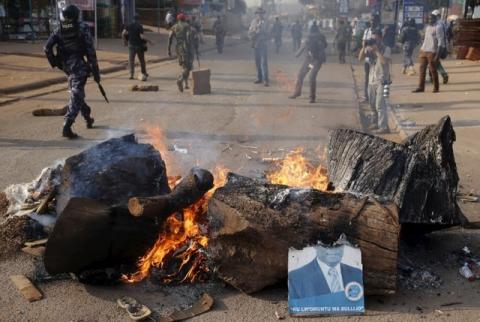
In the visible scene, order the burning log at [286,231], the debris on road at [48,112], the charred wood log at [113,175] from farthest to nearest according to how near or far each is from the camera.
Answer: the debris on road at [48,112] < the charred wood log at [113,175] < the burning log at [286,231]

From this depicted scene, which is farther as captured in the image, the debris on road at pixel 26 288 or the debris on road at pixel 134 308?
the debris on road at pixel 26 288

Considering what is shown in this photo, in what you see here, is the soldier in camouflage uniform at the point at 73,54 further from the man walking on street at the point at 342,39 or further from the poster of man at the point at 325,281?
the man walking on street at the point at 342,39

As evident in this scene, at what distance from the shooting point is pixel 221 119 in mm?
10500

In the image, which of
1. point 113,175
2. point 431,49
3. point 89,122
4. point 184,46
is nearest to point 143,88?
point 184,46

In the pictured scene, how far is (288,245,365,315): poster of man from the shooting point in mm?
3766

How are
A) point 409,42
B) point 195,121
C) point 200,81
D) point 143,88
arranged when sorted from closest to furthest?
point 195,121
point 200,81
point 143,88
point 409,42

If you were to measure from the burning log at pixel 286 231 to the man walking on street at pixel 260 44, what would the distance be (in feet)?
38.1

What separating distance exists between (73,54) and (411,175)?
6016 mm

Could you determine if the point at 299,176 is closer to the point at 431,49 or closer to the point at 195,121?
the point at 195,121

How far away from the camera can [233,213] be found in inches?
156

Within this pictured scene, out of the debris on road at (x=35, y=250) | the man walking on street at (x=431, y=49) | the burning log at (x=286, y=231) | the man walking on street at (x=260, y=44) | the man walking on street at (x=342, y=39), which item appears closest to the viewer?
the burning log at (x=286, y=231)

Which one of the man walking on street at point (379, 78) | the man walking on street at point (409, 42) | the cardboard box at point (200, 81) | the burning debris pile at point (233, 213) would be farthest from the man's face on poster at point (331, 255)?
the man walking on street at point (409, 42)

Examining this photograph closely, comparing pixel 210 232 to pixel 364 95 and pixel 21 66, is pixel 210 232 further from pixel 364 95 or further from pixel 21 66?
pixel 21 66

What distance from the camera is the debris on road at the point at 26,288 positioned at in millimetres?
3949
